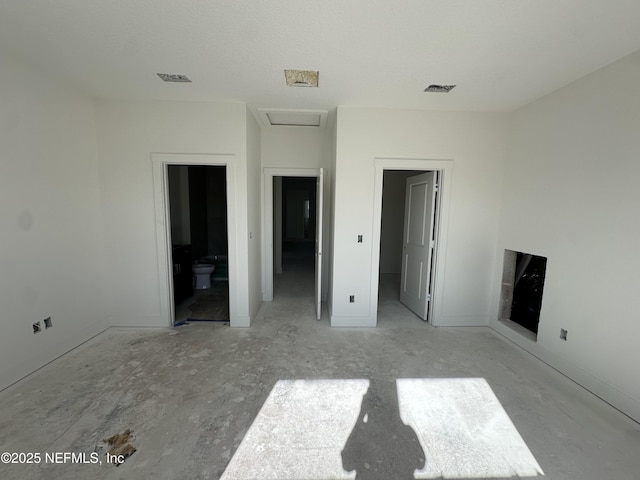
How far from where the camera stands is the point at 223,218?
565 centimetres

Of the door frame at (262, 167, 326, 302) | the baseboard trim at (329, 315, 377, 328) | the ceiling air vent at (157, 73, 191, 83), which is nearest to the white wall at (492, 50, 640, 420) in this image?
the baseboard trim at (329, 315, 377, 328)

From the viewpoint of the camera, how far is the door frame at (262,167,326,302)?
407 cm

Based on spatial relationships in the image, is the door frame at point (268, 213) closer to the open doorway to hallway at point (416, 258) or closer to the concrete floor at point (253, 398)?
the concrete floor at point (253, 398)

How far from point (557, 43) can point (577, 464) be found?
284 centimetres

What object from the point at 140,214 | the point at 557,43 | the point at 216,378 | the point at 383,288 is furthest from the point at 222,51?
the point at 383,288

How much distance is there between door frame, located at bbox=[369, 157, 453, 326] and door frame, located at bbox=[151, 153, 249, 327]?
1.69 metres

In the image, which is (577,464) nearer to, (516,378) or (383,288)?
(516,378)

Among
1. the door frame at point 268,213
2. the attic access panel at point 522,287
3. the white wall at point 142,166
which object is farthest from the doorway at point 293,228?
the attic access panel at point 522,287

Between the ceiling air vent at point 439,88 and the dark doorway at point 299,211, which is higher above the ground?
the ceiling air vent at point 439,88

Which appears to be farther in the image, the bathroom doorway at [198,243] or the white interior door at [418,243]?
the bathroom doorway at [198,243]

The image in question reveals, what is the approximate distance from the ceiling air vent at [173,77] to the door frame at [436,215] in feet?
7.24

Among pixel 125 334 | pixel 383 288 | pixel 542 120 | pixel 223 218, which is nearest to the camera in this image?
pixel 542 120

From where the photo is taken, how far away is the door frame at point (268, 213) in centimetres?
407

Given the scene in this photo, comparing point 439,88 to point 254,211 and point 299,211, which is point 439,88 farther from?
point 299,211
